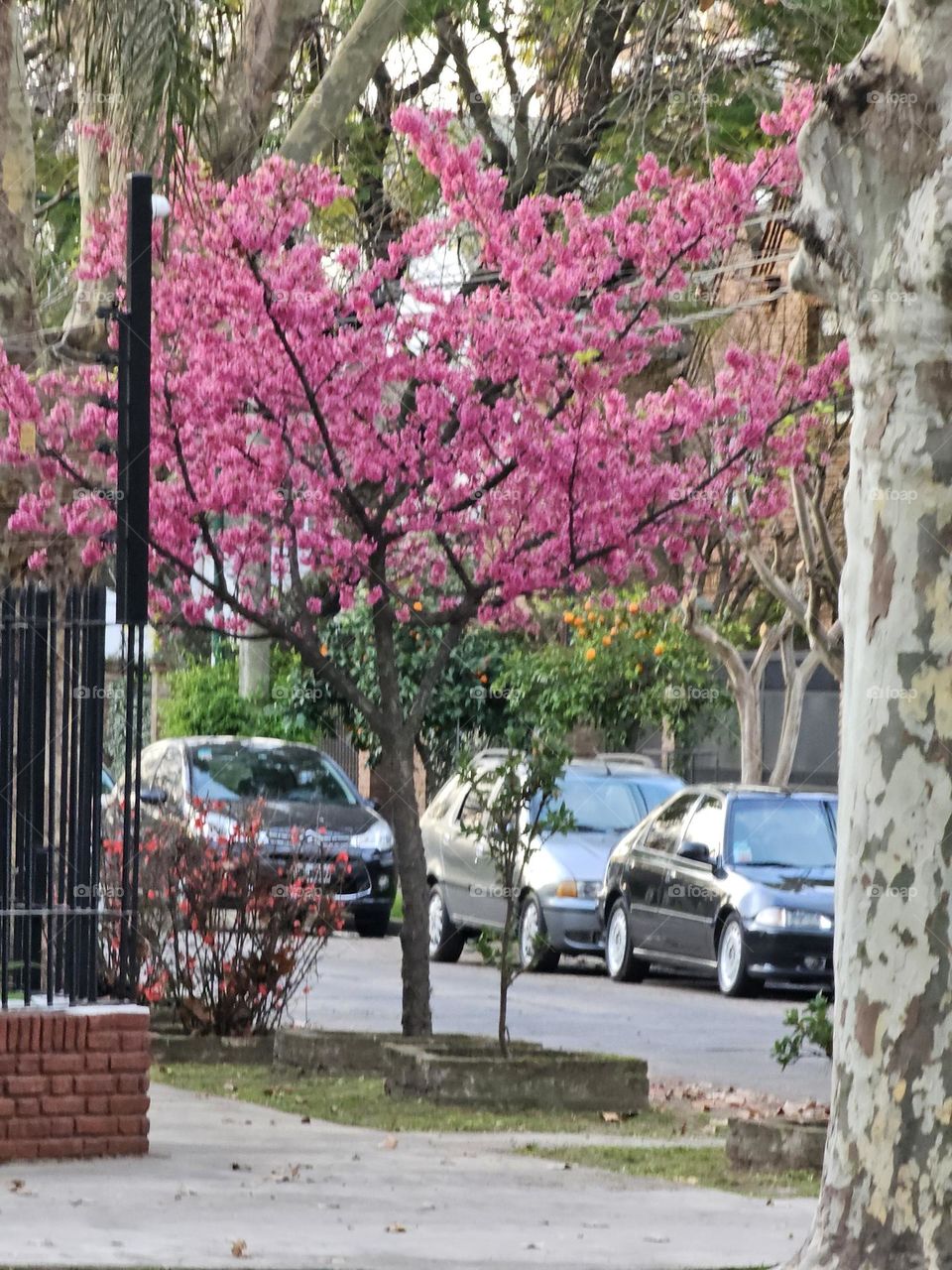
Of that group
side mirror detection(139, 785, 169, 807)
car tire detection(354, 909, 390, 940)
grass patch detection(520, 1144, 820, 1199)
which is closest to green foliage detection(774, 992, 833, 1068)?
grass patch detection(520, 1144, 820, 1199)

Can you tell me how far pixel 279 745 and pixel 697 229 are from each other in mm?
13256

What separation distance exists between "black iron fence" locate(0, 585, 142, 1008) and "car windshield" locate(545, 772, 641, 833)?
12699mm

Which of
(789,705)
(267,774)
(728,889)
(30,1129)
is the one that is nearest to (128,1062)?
(30,1129)

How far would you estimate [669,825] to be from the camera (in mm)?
20375

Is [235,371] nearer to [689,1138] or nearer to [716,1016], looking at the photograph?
[689,1138]

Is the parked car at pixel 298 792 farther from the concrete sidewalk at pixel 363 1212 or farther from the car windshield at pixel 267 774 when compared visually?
the concrete sidewalk at pixel 363 1212

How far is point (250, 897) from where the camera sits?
13.9 metres

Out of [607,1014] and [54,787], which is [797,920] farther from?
[54,787]

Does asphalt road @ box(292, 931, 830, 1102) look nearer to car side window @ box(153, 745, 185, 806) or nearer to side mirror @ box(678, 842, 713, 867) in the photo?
side mirror @ box(678, 842, 713, 867)

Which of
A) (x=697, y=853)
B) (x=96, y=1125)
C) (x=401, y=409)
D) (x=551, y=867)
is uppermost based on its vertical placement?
(x=401, y=409)

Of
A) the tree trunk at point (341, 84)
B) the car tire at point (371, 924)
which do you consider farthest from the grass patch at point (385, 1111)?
the car tire at point (371, 924)

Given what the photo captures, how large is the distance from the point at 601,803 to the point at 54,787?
523 inches

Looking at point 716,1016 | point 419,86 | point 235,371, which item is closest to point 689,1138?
point 235,371

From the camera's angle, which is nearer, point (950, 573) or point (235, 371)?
point (950, 573)
